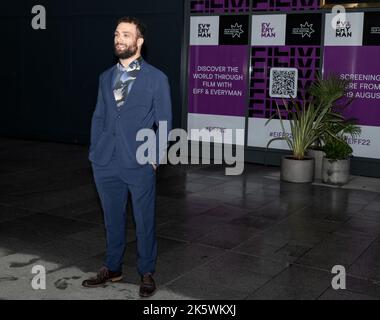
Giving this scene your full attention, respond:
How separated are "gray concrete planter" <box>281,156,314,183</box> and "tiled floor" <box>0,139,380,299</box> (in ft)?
0.80

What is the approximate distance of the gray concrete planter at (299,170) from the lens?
9.32 meters

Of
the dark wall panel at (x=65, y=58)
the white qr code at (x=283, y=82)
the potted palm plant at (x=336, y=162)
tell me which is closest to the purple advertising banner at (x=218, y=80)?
the dark wall panel at (x=65, y=58)

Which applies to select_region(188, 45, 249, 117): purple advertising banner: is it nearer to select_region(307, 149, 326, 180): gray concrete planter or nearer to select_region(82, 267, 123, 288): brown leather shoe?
select_region(307, 149, 326, 180): gray concrete planter

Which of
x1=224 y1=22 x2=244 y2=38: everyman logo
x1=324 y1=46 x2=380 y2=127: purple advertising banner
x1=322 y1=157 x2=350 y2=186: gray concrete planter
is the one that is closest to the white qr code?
x1=324 y1=46 x2=380 y2=127: purple advertising banner

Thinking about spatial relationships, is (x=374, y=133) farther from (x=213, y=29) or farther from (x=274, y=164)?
(x=213, y=29)

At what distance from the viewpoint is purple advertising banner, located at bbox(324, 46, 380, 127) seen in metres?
9.97

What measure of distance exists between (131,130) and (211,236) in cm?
232

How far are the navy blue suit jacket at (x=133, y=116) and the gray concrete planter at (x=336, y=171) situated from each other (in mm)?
5484

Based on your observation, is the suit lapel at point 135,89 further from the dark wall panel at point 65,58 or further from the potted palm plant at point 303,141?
the dark wall panel at point 65,58
